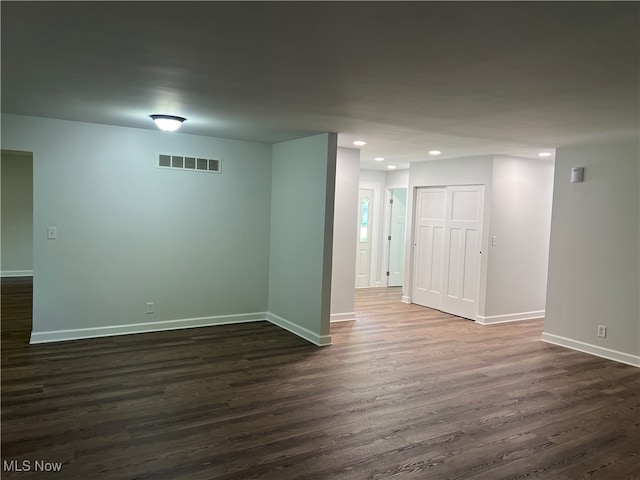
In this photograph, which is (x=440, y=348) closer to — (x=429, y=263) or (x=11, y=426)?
(x=429, y=263)

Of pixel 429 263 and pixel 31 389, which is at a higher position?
pixel 429 263

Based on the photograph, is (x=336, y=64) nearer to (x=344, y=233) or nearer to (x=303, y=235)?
(x=303, y=235)

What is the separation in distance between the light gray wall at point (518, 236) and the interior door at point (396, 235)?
9.92 feet

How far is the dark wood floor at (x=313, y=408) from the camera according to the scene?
9.03ft

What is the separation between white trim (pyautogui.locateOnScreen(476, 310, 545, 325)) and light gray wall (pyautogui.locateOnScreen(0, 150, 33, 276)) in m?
8.65

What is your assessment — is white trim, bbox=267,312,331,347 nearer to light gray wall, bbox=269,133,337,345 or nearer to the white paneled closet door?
light gray wall, bbox=269,133,337,345

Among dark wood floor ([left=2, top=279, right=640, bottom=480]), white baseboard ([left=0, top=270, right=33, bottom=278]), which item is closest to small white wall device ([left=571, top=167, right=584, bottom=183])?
dark wood floor ([left=2, top=279, right=640, bottom=480])

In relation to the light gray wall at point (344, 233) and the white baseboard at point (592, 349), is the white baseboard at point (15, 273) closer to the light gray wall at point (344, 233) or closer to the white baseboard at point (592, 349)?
the light gray wall at point (344, 233)

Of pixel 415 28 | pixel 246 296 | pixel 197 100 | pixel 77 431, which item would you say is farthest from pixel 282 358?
pixel 415 28

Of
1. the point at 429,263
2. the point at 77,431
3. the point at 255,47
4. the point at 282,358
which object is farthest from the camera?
the point at 429,263

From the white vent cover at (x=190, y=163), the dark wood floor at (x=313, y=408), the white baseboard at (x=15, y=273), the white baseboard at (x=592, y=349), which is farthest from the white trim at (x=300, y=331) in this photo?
the white baseboard at (x=15, y=273)

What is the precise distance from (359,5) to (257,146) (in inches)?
169

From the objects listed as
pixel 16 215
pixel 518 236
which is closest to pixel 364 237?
pixel 518 236

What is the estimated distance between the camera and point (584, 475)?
2.73m
